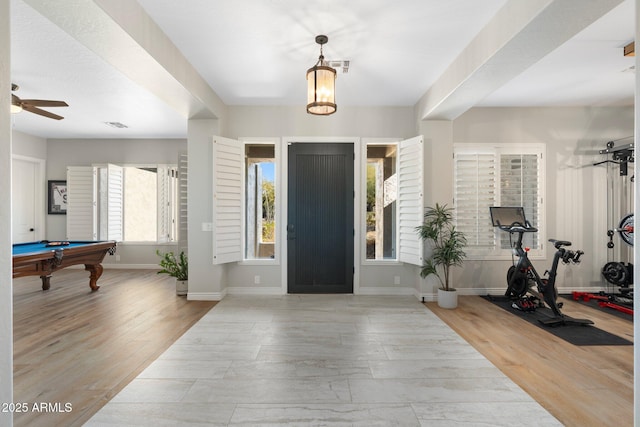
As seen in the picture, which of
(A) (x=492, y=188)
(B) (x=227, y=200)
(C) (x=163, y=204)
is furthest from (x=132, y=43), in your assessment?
(C) (x=163, y=204)

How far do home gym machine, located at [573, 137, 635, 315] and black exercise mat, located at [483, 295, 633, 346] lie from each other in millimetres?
1074

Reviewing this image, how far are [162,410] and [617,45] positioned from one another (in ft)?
16.2

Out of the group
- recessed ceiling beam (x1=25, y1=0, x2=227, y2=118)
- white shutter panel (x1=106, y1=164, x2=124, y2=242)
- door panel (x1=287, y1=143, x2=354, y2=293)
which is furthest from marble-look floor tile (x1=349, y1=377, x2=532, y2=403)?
white shutter panel (x1=106, y1=164, x2=124, y2=242)

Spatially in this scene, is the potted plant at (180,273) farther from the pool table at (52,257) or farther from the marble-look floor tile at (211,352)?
the marble-look floor tile at (211,352)

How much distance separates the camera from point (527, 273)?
4180mm

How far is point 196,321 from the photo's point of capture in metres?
3.70

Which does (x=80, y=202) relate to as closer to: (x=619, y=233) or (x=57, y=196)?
(x=57, y=196)

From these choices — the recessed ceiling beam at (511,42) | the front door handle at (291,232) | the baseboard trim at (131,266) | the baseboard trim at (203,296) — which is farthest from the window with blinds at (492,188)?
the baseboard trim at (131,266)

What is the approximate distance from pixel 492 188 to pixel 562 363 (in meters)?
2.81

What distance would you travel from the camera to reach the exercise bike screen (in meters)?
4.56

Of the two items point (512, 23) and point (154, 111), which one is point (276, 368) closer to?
point (512, 23)

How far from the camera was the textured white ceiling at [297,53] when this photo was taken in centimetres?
257

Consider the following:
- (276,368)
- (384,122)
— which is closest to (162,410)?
(276,368)

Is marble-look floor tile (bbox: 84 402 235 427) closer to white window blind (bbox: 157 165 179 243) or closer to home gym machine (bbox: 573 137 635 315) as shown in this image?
home gym machine (bbox: 573 137 635 315)
